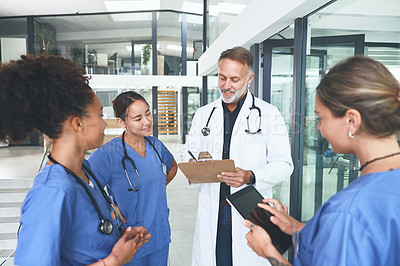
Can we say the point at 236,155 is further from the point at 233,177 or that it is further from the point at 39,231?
the point at 39,231

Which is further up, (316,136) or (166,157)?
(316,136)

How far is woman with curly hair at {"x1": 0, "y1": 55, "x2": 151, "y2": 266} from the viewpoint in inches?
29.4

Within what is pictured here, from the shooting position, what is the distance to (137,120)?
176cm

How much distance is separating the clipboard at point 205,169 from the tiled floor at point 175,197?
153cm

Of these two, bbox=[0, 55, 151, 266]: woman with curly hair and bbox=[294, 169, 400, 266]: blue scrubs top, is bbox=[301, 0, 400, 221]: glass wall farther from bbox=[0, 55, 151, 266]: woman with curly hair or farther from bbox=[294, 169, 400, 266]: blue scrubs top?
bbox=[0, 55, 151, 266]: woman with curly hair

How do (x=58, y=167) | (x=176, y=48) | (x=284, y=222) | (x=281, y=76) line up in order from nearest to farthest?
(x=58, y=167), (x=284, y=222), (x=281, y=76), (x=176, y=48)

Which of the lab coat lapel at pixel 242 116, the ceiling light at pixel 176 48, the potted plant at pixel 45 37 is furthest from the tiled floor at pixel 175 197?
the ceiling light at pixel 176 48

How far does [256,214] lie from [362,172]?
441mm

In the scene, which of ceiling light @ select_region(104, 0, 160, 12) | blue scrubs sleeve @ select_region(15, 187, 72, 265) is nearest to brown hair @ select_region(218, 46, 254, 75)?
blue scrubs sleeve @ select_region(15, 187, 72, 265)

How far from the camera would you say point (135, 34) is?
31.4 feet

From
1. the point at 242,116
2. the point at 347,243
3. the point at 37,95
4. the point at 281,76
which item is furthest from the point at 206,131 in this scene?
the point at 281,76

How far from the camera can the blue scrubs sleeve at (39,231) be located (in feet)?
2.43

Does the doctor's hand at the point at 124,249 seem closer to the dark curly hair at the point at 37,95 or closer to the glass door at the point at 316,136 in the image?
the dark curly hair at the point at 37,95

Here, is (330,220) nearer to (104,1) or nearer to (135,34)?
(104,1)
